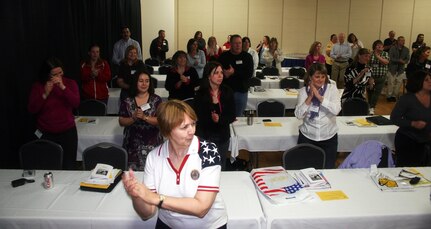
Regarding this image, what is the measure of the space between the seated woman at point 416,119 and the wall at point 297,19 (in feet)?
34.9

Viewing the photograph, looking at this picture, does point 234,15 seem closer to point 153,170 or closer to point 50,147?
point 50,147

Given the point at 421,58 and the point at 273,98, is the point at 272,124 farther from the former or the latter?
the point at 421,58

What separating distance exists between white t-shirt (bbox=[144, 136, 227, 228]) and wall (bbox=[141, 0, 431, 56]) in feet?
40.0

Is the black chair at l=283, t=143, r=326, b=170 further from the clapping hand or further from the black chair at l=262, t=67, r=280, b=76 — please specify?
the black chair at l=262, t=67, r=280, b=76

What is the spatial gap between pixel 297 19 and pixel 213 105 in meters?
11.5

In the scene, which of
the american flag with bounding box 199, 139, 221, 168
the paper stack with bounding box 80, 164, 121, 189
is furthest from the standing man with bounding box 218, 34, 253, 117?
the american flag with bounding box 199, 139, 221, 168

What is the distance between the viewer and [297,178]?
310 centimetres

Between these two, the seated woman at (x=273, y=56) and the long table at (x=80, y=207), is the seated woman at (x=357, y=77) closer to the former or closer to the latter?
the seated woman at (x=273, y=56)

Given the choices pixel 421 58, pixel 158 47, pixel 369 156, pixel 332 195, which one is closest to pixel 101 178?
pixel 332 195

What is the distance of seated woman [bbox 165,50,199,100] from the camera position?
17.2 feet

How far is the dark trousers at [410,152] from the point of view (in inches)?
157

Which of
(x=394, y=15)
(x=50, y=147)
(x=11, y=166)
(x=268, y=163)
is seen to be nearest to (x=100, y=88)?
(x=11, y=166)

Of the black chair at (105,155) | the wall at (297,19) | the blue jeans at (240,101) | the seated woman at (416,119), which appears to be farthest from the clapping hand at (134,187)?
the wall at (297,19)

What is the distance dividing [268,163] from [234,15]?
9.51 meters
